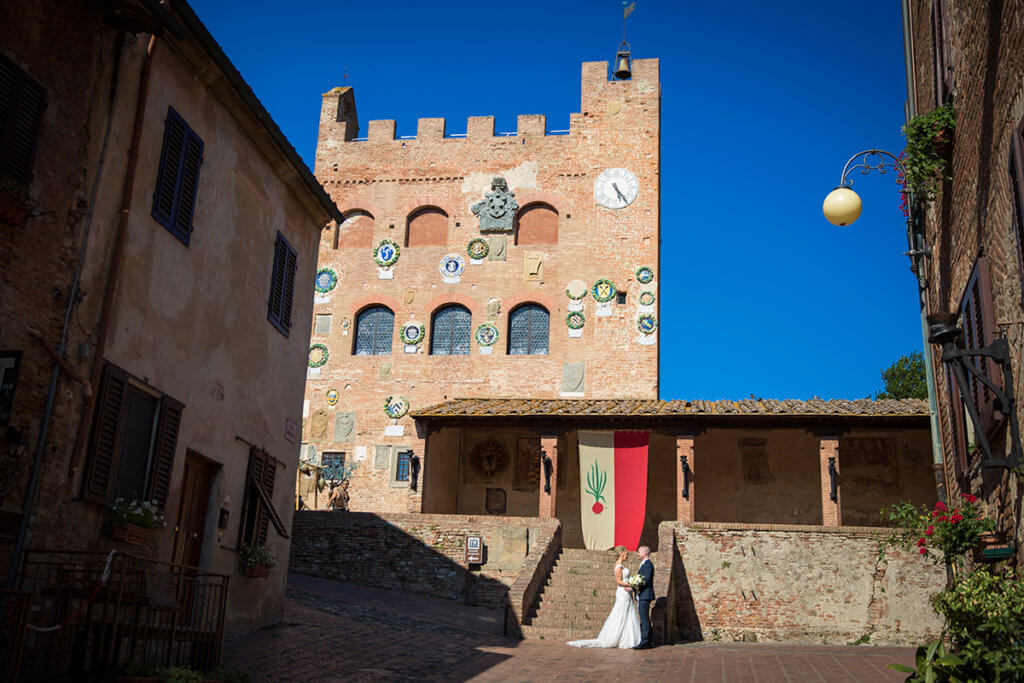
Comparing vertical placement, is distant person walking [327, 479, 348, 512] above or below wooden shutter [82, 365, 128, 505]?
above

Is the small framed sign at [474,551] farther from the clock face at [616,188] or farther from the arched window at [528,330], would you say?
the clock face at [616,188]

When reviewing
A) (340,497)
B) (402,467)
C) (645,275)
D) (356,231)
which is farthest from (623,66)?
(340,497)

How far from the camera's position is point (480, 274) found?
29.5 m

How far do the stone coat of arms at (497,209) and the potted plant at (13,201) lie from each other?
21882 millimetres

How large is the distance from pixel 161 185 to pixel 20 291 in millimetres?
2546

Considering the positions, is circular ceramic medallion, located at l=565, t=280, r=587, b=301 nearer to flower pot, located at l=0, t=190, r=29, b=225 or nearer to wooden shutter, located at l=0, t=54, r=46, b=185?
wooden shutter, located at l=0, t=54, r=46, b=185

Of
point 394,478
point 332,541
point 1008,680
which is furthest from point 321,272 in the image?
point 1008,680

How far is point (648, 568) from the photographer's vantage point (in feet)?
49.0

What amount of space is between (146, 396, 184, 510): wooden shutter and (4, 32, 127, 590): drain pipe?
1.65m

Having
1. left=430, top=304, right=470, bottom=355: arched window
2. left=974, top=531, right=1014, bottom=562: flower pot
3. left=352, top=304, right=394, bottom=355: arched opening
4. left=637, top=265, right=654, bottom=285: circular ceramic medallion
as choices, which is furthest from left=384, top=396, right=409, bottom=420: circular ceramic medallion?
left=974, top=531, right=1014, bottom=562: flower pot

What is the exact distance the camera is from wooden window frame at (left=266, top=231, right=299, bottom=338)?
45.7ft

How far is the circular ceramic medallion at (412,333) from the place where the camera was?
95.9 feet

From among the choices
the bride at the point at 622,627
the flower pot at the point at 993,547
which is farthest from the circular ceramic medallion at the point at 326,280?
the flower pot at the point at 993,547

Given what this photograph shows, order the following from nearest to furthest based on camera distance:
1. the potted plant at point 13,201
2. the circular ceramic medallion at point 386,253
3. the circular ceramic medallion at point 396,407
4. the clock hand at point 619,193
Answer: the potted plant at point 13,201 < the circular ceramic medallion at point 396,407 < the clock hand at point 619,193 < the circular ceramic medallion at point 386,253
